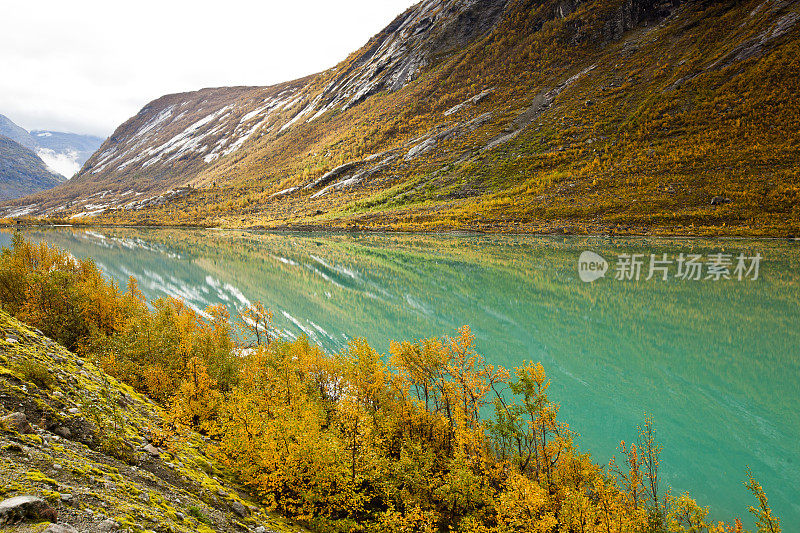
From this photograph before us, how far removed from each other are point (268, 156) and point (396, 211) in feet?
412

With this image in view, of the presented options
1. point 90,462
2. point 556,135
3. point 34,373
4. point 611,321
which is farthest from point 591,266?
point 556,135

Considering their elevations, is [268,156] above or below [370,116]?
below

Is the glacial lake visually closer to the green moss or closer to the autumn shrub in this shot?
the green moss

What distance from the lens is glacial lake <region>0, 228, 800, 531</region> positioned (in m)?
15.5

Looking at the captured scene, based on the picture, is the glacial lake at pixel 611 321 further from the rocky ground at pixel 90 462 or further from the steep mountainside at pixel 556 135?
the steep mountainside at pixel 556 135

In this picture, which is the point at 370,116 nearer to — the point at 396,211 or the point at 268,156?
the point at 268,156

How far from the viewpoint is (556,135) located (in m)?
99.8

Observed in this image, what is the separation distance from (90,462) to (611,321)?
1272 inches

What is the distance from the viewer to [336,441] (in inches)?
398

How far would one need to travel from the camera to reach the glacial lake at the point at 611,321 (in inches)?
610

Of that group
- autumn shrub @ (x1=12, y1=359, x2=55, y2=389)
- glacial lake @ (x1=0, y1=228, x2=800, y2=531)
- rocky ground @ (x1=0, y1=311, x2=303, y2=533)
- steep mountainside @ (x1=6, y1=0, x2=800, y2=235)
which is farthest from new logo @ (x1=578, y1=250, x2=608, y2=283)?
autumn shrub @ (x1=12, y1=359, x2=55, y2=389)

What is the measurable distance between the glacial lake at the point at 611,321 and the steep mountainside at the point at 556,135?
62.4 ft

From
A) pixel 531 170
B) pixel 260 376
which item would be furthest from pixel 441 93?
pixel 260 376

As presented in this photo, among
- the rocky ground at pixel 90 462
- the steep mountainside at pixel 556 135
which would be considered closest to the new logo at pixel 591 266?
the steep mountainside at pixel 556 135
